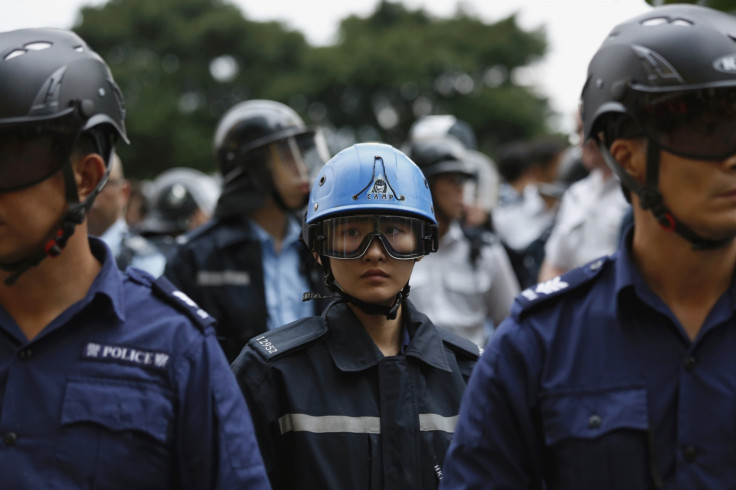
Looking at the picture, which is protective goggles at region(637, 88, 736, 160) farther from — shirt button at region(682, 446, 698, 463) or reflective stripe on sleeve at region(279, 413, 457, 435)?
reflective stripe on sleeve at region(279, 413, 457, 435)

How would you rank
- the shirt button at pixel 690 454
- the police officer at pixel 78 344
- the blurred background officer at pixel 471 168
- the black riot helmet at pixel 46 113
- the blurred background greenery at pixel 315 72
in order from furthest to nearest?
the blurred background greenery at pixel 315 72 → the blurred background officer at pixel 471 168 → the black riot helmet at pixel 46 113 → the police officer at pixel 78 344 → the shirt button at pixel 690 454

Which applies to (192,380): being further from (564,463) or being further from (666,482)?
(666,482)

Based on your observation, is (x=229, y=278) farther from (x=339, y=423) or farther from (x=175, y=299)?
(x=175, y=299)

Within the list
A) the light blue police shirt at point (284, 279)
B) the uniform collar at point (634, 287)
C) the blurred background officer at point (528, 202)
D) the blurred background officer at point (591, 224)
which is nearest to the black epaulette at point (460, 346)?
the uniform collar at point (634, 287)

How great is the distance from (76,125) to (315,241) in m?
1.30

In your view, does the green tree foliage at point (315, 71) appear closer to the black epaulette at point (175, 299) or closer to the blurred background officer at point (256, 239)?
the blurred background officer at point (256, 239)

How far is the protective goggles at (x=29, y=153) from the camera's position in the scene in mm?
2855

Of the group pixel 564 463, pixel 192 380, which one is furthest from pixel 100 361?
pixel 564 463

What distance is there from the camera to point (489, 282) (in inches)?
256

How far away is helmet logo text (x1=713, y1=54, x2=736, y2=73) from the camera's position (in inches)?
106

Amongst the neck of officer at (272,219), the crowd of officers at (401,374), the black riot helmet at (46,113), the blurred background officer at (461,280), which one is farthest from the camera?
the blurred background officer at (461,280)

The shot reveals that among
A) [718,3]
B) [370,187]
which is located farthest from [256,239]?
[718,3]

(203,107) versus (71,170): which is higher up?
(71,170)

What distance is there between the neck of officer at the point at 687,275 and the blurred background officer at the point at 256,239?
9.47 ft
